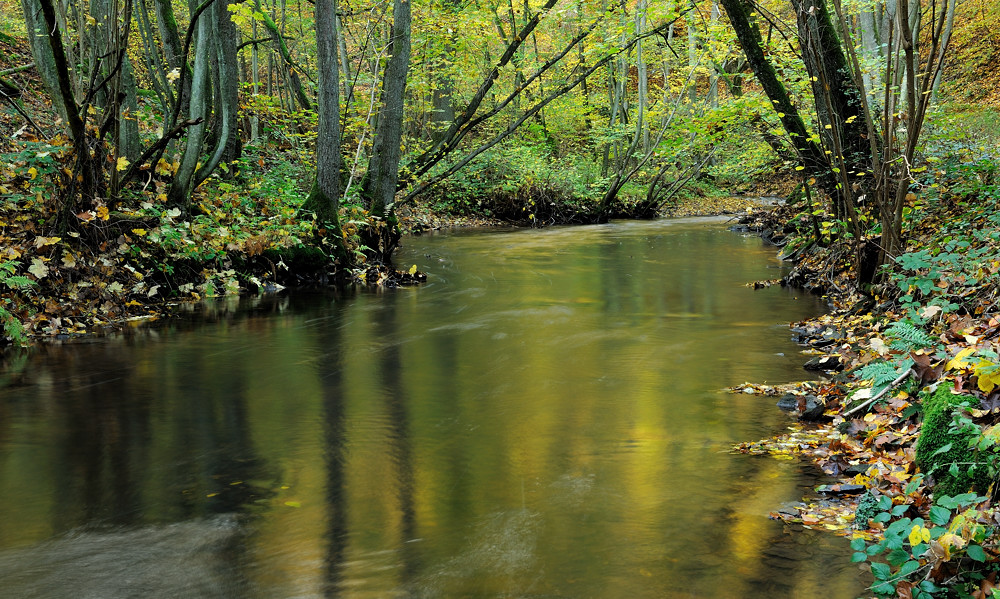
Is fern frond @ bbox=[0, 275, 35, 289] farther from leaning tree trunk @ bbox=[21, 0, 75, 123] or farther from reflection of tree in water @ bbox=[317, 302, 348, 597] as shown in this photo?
reflection of tree in water @ bbox=[317, 302, 348, 597]

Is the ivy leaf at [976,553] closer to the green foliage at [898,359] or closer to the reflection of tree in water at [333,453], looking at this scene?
the green foliage at [898,359]

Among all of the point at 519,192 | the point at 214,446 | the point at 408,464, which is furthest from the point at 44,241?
the point at 519,192

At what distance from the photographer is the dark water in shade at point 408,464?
3.51m

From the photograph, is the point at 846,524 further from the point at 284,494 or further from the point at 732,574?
the point at 284,494

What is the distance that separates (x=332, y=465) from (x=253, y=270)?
27.4ft

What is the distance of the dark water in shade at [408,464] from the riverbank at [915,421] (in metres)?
0.24

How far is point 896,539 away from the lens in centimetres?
310

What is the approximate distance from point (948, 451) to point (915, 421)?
858 millimetres

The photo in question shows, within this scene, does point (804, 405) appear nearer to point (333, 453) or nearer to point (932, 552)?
point (932, 552)

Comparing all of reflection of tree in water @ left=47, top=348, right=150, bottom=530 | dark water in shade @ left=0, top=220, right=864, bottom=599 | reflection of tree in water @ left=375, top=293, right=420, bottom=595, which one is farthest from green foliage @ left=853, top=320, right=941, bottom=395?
reflection of tree in water @ left=47, top=348, right=150, bottom=530

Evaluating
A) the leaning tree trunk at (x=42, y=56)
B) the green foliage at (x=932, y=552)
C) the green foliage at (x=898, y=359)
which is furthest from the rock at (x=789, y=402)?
the leaning tree trunk at (x=42, y=56)

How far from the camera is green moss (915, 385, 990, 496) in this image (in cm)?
344

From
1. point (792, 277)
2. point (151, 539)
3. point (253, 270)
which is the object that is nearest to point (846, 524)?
point (151, 539)

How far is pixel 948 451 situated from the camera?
146 inches
